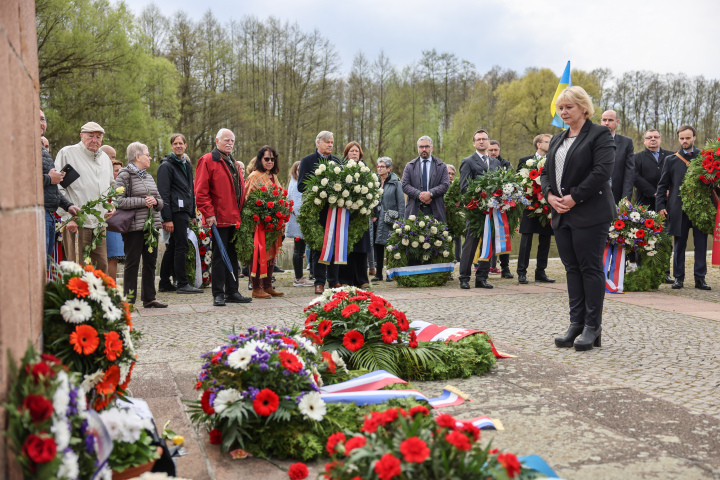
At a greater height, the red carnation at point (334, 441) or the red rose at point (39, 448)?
the red rose at point (39, 448)

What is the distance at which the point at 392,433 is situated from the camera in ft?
7.44

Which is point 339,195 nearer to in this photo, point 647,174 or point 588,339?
point 588,339

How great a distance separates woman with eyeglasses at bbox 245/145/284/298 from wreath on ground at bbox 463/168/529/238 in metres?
3.02

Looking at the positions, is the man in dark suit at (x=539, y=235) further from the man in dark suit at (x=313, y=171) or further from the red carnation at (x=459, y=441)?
the red carnation at (x=459, y=441)

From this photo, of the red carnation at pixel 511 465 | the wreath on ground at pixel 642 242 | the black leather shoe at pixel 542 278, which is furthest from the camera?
the black leather shoe at pixel 542 278

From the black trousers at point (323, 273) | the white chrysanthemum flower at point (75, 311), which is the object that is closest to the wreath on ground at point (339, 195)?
the black trousers at point (323, 273)

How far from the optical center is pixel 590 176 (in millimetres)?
5445

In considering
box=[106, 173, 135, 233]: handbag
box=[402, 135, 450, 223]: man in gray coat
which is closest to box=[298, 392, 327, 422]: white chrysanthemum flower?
box=[106, 173, 135, 233]: handbag

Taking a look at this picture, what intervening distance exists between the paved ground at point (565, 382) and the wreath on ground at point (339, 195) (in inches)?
52.2

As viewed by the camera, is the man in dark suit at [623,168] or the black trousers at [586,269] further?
the man in dark suit at [623,168]

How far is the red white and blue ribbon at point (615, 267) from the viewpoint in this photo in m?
9.49

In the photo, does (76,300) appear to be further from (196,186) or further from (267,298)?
(267,298)

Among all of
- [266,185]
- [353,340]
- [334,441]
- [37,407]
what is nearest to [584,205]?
[353,340]

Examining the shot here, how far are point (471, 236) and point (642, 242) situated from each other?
2.48 metres
